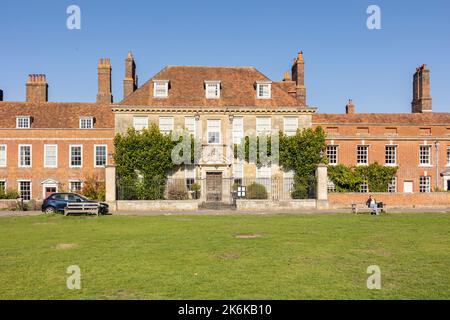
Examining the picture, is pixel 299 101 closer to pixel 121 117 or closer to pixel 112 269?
pixel 121 117

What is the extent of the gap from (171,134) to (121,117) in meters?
4.04

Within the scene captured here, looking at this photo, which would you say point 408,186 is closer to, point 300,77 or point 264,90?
point 300,77

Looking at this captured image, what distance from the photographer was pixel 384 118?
134 ft

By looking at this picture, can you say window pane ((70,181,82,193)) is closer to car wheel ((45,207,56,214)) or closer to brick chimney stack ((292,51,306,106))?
car wheel ((45,207,56,214))

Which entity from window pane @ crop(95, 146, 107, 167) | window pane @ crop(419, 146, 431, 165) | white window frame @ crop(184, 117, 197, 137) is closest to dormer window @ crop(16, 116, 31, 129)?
window pane @ crop(95, 146, 107, 167)

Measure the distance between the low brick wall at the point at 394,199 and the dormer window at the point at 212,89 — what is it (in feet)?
38.9

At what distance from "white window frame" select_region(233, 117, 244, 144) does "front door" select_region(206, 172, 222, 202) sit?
2996 millimetres

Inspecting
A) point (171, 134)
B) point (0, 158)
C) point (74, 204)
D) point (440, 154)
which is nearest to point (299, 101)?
point (171, 134)

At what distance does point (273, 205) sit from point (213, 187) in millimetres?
6973

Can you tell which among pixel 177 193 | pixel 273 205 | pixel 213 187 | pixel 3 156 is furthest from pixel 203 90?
pixel 3 156

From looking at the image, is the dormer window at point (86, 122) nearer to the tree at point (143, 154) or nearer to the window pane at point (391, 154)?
the tree at point (143, 154)

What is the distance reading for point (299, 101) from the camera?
116 feet

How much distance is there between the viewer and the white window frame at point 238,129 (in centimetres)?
3372

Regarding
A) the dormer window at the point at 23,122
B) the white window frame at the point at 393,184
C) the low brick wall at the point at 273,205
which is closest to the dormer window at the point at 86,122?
the dormer window at the point at 23,122
